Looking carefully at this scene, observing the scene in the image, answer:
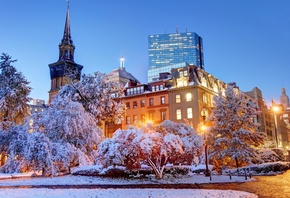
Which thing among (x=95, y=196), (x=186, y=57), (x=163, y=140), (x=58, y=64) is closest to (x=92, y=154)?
(x=163, y=140)

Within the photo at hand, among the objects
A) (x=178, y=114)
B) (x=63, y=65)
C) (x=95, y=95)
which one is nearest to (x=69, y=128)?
(x=95, y=95)

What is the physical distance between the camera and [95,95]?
42.3 m

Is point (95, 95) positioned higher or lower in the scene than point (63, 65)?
lower

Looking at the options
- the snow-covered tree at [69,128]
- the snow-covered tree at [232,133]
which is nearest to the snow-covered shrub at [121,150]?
the snow-covered tree at [69,128]

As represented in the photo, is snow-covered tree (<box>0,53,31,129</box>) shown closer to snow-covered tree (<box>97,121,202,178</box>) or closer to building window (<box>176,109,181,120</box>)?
snow-covered tree (<box>97,121,202,178</box>)

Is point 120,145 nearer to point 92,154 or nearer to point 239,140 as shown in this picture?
point 92,154

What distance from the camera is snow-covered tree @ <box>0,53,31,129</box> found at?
40.4m

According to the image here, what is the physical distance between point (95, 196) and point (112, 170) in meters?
15.6

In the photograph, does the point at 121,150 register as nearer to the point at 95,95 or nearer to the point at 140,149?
the point at 140,149

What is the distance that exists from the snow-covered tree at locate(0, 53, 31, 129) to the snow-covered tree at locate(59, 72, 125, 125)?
6.08 metres

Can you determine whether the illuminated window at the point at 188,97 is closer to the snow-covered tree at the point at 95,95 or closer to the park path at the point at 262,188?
the snow-covered tree at the point at 95,95

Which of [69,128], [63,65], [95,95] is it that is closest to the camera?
[69,128]

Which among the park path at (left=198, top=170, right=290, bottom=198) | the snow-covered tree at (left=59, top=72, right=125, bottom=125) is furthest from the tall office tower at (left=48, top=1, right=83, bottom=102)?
the park path at (left=198, top=170, right=290, bottom=198)

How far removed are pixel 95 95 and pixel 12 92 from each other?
11.4 meters
